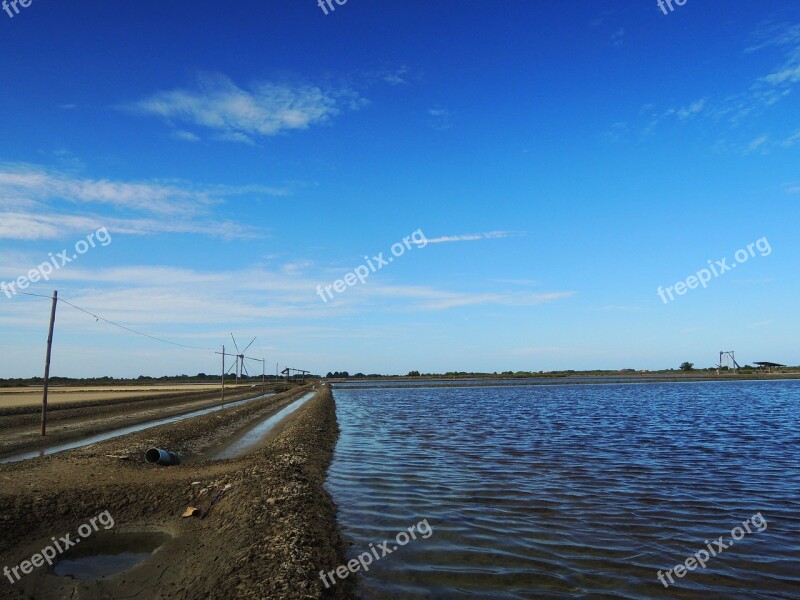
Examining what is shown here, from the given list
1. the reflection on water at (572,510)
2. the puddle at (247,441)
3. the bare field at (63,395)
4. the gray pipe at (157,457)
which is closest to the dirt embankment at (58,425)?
the gray pipe at (157,457)

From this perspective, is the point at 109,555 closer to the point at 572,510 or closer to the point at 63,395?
the point at 572,510

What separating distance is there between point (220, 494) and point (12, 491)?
464cm

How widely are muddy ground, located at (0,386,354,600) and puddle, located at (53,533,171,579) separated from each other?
0.11 m

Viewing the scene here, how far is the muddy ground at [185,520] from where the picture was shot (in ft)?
23.9

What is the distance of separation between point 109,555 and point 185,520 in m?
1.67

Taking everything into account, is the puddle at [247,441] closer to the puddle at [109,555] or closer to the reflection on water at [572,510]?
the reflection on water at [572,510]

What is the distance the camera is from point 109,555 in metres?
9.31

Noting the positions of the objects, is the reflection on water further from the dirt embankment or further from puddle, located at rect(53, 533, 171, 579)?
the dirt embankment

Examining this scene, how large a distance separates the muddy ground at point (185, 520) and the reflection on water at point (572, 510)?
0.98 m

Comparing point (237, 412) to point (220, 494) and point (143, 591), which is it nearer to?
point (220, 494)

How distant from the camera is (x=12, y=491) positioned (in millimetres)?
11734

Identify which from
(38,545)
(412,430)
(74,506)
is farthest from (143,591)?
(412,430)

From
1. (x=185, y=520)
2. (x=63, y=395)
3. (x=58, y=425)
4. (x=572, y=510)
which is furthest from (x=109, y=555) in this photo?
(x=63, y=395)

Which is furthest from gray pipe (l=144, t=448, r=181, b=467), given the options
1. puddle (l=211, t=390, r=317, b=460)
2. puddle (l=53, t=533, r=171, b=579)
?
puddle (l=53, t=533, r=171, b=579)
